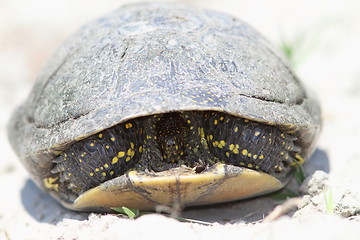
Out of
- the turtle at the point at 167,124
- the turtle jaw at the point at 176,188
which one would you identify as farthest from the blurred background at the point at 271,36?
the turtle jaw at the point at 176,188

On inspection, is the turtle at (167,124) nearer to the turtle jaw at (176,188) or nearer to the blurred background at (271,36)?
the turtle jaw at (176,188)

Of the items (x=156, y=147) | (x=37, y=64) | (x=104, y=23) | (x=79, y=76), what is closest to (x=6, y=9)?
(x=37, y=64)

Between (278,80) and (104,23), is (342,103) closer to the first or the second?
(278,80)

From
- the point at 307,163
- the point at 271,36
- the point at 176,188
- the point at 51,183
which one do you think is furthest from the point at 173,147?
the point at 271,36

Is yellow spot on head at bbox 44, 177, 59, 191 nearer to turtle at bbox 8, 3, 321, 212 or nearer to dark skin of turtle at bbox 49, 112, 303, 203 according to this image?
turtle at bbox 8, 3, 321, 212

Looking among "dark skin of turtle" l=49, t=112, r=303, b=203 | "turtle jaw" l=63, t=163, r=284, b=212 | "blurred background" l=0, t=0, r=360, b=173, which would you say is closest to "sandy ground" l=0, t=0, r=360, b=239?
"blurred background" l=0, t=0, r=360, b=173

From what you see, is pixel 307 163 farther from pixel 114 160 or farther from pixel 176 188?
pixel 114 160
